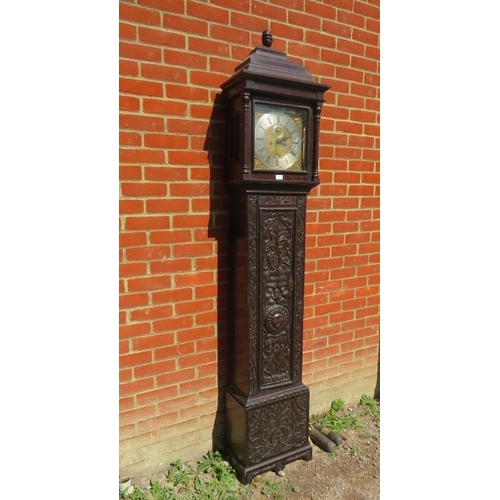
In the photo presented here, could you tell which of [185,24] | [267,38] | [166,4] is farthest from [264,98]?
[166,4]

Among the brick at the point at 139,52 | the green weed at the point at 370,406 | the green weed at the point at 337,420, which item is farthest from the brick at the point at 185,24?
the green weed at the point at 370,406

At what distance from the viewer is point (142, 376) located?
79.4 inches

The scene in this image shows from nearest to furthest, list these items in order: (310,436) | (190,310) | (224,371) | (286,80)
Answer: (286,80) → (190,310) → (224,371) → (310,436)

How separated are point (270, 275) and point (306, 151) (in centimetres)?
70

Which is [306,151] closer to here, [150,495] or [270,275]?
[270,275]

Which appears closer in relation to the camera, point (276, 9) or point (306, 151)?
point (306, 151)

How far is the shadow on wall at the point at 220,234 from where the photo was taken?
2.02m

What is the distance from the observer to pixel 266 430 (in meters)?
2.09

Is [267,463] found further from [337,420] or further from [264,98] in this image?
[264,98]

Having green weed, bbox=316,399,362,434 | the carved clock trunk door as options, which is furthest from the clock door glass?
green weed, bbox=316,399,362,434

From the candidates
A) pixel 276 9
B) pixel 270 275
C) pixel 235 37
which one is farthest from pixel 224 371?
pixel 276 9

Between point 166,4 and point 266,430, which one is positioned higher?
point 166,4

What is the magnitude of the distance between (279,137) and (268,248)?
1.91 feet

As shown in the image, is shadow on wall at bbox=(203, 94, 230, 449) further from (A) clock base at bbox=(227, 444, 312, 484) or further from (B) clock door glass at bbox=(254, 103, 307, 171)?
(B) clock door glass at bbox=(254, 103, 307, 171)
